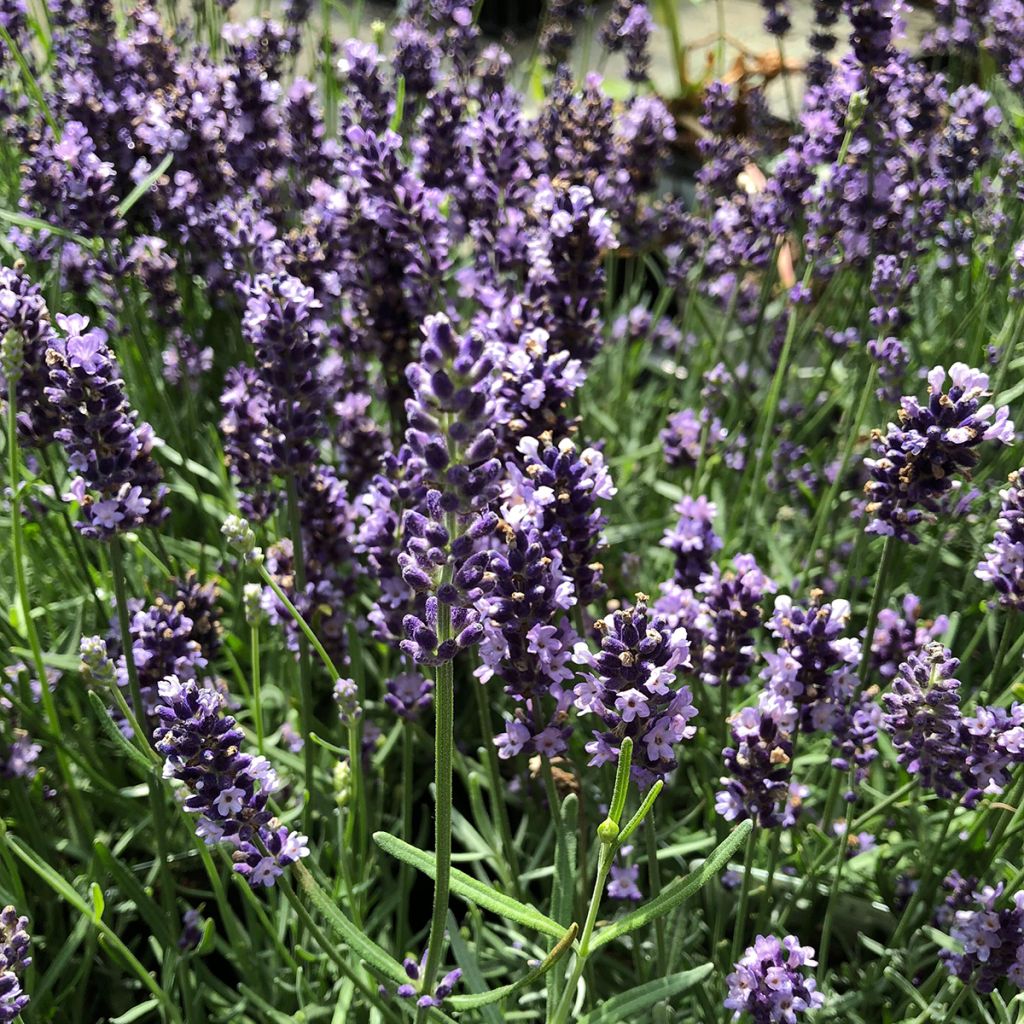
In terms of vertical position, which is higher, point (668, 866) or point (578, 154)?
point (578, 154)

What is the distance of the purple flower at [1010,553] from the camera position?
186cm

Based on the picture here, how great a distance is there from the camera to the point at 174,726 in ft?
5.10

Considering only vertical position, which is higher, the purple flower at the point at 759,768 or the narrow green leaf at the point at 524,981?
the purple flower at the point at 759,768

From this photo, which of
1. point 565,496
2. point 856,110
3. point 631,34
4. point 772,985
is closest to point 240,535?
point 565,496

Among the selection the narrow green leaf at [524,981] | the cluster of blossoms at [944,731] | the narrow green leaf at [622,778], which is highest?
the narrow green leaf at [622,778]

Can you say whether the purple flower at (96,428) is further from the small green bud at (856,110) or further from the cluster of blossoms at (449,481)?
the small green bud at (856,110)

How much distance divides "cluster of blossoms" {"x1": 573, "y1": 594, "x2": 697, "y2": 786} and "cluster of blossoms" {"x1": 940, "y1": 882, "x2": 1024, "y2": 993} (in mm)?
688

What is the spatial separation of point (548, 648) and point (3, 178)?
2.97m

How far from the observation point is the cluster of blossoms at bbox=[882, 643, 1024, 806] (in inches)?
69.7

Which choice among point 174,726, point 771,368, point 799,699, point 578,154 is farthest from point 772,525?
point 174,726

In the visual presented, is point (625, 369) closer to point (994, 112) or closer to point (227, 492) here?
point (994, 112)

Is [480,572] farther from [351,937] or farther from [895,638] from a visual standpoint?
[895,638]

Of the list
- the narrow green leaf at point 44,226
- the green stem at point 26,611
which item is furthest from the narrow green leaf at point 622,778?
the narrow green leaf at point 44,226

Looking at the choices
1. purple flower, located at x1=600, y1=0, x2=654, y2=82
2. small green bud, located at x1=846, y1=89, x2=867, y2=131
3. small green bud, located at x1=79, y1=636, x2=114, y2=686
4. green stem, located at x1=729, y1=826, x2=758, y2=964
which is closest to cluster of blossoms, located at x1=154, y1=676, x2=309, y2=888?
small green bud, located at x1=79, y1=636, x2=114, y2=686
